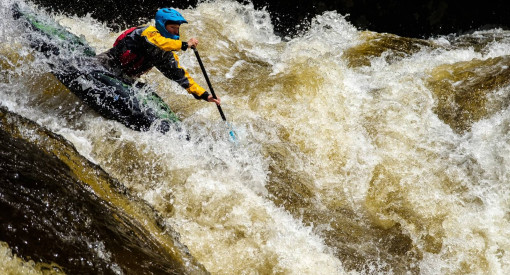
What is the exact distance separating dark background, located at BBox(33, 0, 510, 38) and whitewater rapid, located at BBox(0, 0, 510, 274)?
99.3 inches

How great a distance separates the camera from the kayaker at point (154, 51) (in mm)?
4051

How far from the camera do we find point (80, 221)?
2385 mm

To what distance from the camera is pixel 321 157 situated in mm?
4656

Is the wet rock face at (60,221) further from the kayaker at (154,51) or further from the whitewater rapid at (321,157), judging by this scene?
the kayaker at (154,51)

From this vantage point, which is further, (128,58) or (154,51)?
(128,58)

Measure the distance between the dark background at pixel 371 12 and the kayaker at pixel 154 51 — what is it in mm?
4297

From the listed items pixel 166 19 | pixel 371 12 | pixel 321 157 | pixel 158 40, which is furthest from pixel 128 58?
pixel 371 12

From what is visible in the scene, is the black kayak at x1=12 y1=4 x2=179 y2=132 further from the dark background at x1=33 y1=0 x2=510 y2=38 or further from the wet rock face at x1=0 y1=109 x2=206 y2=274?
the dark background at x1=33 y1=0 x2=510 y2=38

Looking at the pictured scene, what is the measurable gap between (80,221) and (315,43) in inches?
193

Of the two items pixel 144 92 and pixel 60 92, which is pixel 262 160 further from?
pixel 60 92

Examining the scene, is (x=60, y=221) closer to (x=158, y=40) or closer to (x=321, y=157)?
(x=158, y=40)

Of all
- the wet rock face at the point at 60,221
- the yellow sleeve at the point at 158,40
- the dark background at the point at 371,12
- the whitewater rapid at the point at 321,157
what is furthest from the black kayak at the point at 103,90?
the dark background at the point at 371,12

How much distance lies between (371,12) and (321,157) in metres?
5.16

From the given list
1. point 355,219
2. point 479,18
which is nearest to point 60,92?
point 355,219
